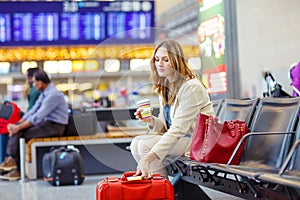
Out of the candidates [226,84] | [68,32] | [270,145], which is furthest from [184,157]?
[68,32]

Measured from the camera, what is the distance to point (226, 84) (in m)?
8.38

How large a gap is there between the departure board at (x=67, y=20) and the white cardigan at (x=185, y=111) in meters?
5.68

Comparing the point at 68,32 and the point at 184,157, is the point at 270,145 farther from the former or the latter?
the point at 68,32

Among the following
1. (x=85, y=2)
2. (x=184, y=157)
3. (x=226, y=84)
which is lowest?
(x=184, y=157)

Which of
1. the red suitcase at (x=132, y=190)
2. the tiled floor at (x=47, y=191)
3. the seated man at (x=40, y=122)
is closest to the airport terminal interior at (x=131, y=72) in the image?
the tiled floor at (x=47, y=191)

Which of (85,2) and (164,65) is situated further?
(85,2)

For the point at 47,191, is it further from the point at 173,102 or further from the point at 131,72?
the point at 131,72

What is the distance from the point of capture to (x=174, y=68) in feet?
15.2

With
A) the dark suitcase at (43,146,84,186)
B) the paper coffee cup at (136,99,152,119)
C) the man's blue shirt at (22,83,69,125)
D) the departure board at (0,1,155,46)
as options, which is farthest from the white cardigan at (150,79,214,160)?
the departure board at (0,1,155,46)

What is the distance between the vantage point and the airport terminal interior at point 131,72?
488 cm

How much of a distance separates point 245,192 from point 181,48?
1.24 metres

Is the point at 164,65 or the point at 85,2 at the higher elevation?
the point at 85,2

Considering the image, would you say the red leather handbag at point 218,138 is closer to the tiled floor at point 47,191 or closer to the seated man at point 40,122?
the tiled floor at point 47,191

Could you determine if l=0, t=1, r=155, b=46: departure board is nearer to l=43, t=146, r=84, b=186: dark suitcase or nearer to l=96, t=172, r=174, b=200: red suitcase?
l=43, t=146, r=84, b=186: dark suitcase
